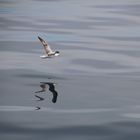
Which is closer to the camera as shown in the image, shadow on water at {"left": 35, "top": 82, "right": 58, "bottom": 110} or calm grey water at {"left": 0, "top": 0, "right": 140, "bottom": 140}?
calm grey water at {"left": 0, "top": 0, "right": 140, "bottom": 140}

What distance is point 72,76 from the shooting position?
3002 centimetres

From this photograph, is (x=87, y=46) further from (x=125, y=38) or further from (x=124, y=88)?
(x=124, y=88)

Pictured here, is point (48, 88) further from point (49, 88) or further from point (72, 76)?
point (72, 76)

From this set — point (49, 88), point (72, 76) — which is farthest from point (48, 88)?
point (72, 76)

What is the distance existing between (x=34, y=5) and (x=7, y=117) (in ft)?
123

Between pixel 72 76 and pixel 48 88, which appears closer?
pixel 48 88

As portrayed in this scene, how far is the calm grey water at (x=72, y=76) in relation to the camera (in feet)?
71.6

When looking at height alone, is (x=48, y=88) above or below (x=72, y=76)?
below

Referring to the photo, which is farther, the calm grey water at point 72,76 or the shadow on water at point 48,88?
the shadow on water at point 48,88

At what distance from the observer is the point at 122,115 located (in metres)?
23.1

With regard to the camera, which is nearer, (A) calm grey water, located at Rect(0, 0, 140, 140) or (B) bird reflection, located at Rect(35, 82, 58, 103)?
(A) calm grey water, located at Rect(0, 0, 140, 140)

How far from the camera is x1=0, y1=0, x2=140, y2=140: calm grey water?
2181 centimetres

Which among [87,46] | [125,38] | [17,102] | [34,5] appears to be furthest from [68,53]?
[34,5]

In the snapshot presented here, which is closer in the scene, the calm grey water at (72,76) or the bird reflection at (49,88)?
the calm grey water at (72,76)
